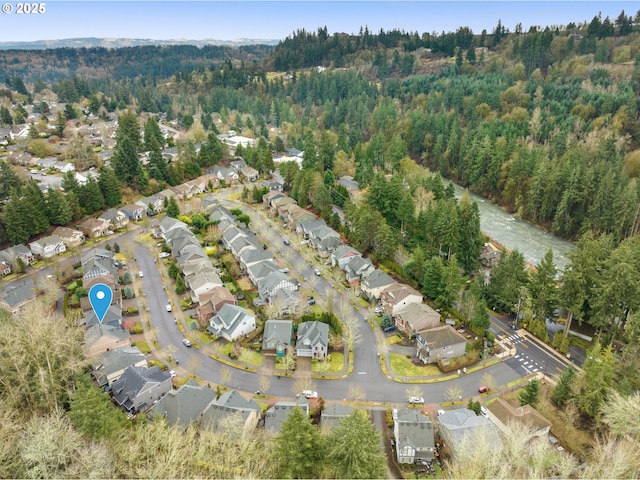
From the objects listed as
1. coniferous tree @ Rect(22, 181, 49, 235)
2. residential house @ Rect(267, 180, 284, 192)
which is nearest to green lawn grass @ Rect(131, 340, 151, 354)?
coniferous tree @ Rect(22, 181, 49, 235)

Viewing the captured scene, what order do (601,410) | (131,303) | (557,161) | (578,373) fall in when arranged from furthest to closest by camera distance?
1. (557,161)
2. (131,303)
3. (578,373)
4. (601,410)

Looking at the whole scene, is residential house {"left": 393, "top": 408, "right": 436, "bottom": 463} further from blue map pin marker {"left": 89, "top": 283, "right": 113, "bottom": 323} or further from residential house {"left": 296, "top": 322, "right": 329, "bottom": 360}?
blue map pin marker {"left": 89, "top": 283, "right": 113, "bottom": 323}

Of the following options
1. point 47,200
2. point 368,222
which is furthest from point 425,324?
point 47,200

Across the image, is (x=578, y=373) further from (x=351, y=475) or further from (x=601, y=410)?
(x=351, y=475)

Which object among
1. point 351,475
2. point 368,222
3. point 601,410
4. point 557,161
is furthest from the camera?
point 557,161

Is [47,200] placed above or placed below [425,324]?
above

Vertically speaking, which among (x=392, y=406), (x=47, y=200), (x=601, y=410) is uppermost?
(x=47, y=200)

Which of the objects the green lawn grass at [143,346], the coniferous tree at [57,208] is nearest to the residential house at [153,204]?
the coniferous tree at [57,208]
